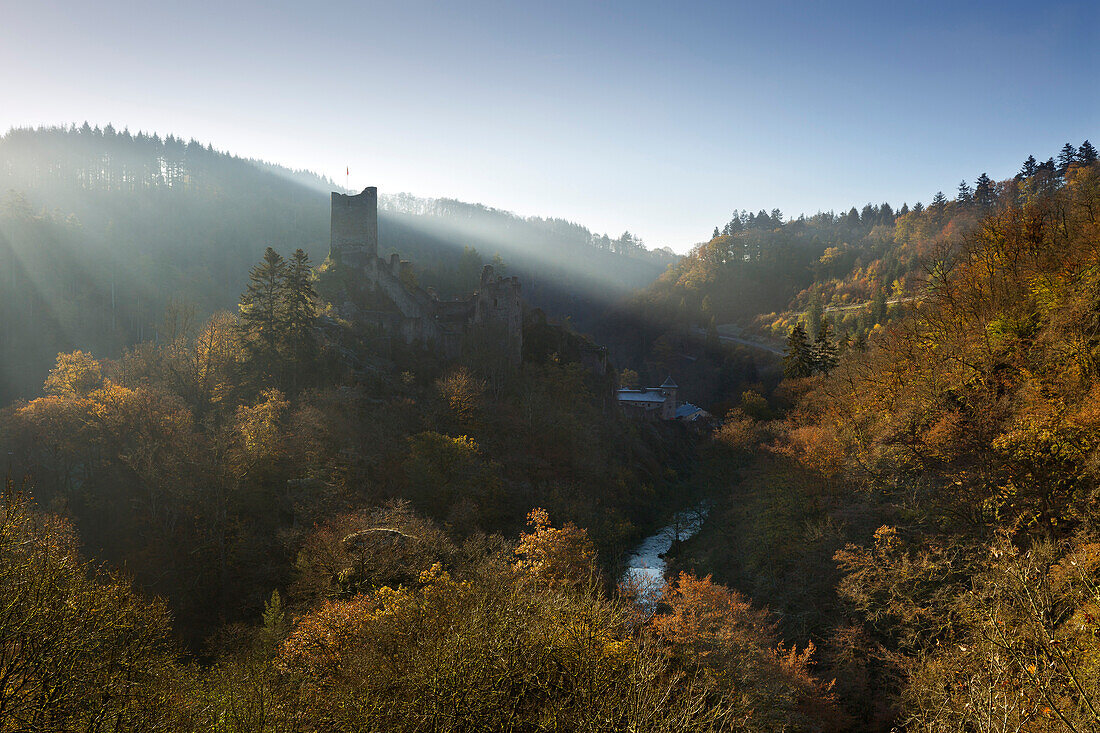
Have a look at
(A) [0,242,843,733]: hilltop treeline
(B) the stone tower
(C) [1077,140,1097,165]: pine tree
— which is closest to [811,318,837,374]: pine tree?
(A) [0,242,843,733]: hilltop treeline

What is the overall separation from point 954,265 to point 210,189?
135m

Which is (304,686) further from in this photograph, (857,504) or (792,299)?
(792,299)

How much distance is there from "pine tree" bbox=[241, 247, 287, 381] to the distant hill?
102 feet

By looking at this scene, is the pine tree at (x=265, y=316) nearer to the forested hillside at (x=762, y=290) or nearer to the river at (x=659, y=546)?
the river at (x=659, y=546)

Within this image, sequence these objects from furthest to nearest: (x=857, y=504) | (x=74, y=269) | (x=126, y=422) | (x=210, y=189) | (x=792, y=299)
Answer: (x=210, y=189)
(x=792, y=299)
(x=74, y=269)
(x=126, y=422)
(x=857, y=504)

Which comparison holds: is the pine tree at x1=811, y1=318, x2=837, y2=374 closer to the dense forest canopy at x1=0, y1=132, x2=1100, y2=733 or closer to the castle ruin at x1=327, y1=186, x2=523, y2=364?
the dense forest canopy at x1=0, y1=132, x2=1100, y2=733

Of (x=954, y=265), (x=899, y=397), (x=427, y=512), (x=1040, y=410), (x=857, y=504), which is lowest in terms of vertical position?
(x=427, y=512)

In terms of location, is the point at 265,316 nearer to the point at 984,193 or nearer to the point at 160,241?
the point at 160,241

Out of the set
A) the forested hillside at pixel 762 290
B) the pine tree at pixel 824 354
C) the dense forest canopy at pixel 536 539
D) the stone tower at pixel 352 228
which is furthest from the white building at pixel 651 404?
the stone tower at pixel 352 228

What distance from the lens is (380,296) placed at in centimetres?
4594

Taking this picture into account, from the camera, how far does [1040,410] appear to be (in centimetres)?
1789

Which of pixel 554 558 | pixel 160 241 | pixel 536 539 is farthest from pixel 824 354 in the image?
pixel 160 241

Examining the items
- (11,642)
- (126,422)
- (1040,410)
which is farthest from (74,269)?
(1040,410)

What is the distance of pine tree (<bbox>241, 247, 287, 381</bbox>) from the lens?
37.5 metres
